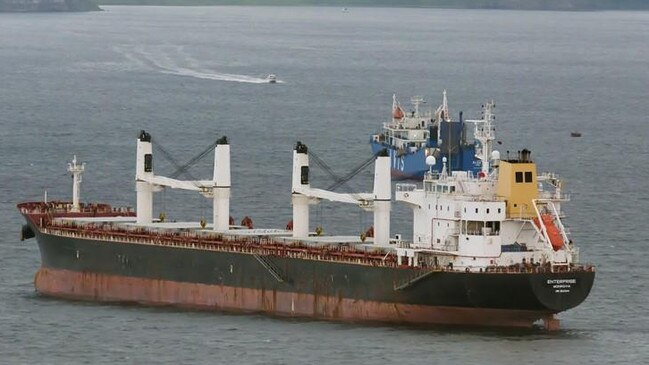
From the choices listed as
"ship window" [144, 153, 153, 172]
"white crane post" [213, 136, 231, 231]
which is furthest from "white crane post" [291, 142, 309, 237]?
"ship window" [144, 153, 153, 172]

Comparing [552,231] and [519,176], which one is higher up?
[519,176]

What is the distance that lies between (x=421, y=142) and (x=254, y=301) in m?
69.6

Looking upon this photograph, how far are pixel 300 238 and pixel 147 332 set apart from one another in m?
10.1

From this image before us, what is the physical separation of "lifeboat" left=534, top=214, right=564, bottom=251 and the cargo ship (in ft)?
0.18

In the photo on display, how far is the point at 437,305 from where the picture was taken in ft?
277

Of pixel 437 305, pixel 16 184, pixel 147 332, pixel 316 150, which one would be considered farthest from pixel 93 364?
pixel 316 150

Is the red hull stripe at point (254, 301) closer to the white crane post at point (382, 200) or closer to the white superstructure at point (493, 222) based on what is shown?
the white superstructure at point (493, 222)

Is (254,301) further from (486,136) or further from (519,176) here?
(519,176)

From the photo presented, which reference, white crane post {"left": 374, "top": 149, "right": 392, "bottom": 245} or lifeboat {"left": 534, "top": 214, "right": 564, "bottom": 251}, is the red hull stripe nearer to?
lifeboat {"left": 534, "top": 214, "right": 564, "bottom": 251}

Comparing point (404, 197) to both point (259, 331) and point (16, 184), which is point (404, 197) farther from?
point (16, 184)

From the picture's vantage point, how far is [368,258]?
86875 millimetres

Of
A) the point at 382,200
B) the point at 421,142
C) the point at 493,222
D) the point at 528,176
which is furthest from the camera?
the point at 421,142

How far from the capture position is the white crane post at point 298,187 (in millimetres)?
92875

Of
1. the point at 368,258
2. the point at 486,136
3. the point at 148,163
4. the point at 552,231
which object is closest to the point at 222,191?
the point at 148,163
